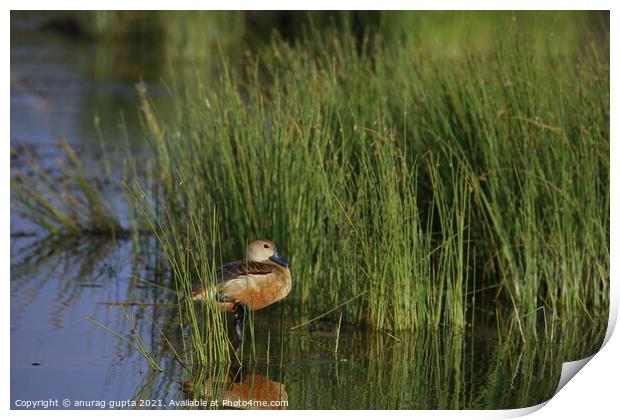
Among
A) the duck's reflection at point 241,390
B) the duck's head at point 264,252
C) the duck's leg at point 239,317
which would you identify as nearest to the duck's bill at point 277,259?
the duck's head at point 264,252

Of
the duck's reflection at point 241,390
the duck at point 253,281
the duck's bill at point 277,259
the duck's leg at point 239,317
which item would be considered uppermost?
the duck's bill at point 277,259

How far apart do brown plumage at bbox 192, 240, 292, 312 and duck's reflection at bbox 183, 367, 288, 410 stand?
0.48 meters

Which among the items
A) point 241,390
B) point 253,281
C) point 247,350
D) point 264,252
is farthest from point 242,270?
point 241,390

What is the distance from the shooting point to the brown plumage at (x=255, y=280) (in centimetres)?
592

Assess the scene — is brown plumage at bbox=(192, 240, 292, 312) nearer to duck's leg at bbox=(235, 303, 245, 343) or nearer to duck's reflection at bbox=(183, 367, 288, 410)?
duck's leg at bbox=(235, 303, 245, 343)

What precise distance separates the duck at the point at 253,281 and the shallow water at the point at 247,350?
230mm

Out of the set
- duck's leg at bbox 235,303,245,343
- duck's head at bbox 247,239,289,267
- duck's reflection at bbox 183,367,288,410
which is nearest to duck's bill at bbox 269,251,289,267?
duck's head at bbox 247,239,289,267

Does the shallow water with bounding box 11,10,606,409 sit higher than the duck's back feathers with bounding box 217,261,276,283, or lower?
lower

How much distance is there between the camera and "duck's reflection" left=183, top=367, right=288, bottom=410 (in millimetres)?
5148

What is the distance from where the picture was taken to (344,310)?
6461mm

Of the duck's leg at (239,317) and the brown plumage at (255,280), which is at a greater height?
the brown plumage at (255,280)

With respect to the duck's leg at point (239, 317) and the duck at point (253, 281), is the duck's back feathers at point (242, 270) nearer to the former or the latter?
the duck at point (253, 281)

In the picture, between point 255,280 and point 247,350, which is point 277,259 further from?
point 247,350

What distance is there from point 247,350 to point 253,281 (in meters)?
0.35
